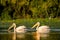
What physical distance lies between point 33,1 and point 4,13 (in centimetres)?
308

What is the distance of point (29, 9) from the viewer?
35.2 metres

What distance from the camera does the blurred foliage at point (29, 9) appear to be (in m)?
33.4

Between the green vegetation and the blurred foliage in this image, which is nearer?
the green vegetation

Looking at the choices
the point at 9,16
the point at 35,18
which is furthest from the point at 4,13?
the point at 35,18

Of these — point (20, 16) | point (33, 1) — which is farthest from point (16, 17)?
point (33, 1)

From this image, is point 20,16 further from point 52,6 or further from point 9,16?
point 52,6

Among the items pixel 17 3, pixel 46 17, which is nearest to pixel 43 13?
pixel 46 17

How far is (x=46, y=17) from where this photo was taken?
33969mm

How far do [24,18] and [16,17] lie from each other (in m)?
0.81

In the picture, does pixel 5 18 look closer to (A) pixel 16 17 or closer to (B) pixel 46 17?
(A) pixel 16 17

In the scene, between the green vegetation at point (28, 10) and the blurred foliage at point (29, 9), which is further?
the blurred foliage at point (29, 9)

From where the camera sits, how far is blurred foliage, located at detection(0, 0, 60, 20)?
1316 inches

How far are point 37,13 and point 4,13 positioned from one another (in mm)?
3188

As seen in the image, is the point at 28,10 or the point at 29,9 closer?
the point at 29,9
